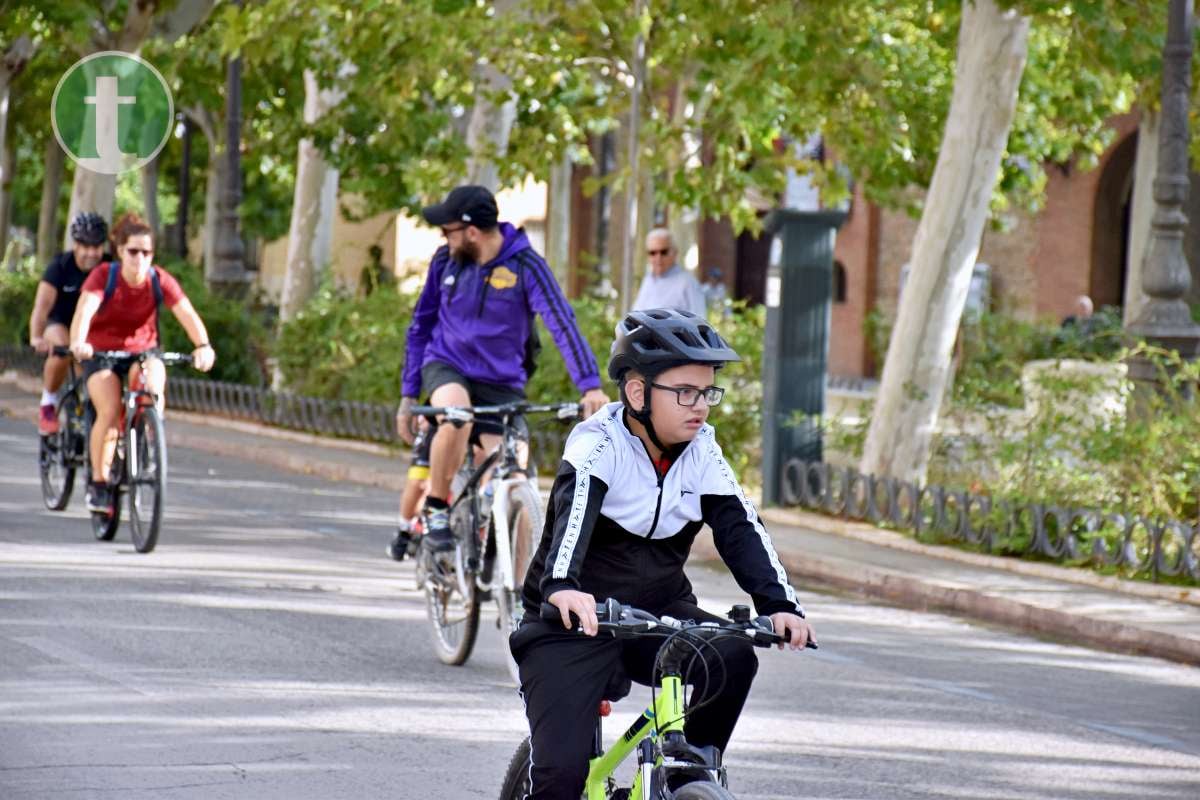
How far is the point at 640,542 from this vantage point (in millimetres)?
4625

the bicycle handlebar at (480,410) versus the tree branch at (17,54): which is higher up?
the tree branch at (17,54)

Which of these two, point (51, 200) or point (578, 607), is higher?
point (51, 200)

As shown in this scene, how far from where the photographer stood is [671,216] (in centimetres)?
2244

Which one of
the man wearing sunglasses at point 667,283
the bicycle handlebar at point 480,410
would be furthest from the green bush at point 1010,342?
the bicycle handlebar at point 480,410

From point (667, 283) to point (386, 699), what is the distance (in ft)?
24.8

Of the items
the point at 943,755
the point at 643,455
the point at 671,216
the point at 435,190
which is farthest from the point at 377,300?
the point at 643,455

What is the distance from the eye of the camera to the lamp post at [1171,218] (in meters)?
13.4

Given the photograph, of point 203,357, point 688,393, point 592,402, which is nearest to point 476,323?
point 592,402

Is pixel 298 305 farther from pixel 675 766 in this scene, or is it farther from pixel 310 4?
pixel 675 766

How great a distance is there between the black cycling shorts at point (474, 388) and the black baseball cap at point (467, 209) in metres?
0.65

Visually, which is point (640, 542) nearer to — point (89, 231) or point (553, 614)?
point (553, 614)

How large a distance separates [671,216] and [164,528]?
1047 centimetres

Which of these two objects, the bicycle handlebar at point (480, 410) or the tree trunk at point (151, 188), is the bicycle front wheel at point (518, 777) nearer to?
the bicycle handlebar at point (480, 410)

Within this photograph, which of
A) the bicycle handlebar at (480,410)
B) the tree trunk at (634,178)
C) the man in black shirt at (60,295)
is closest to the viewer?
the bicycle handlebar at (480,410)
